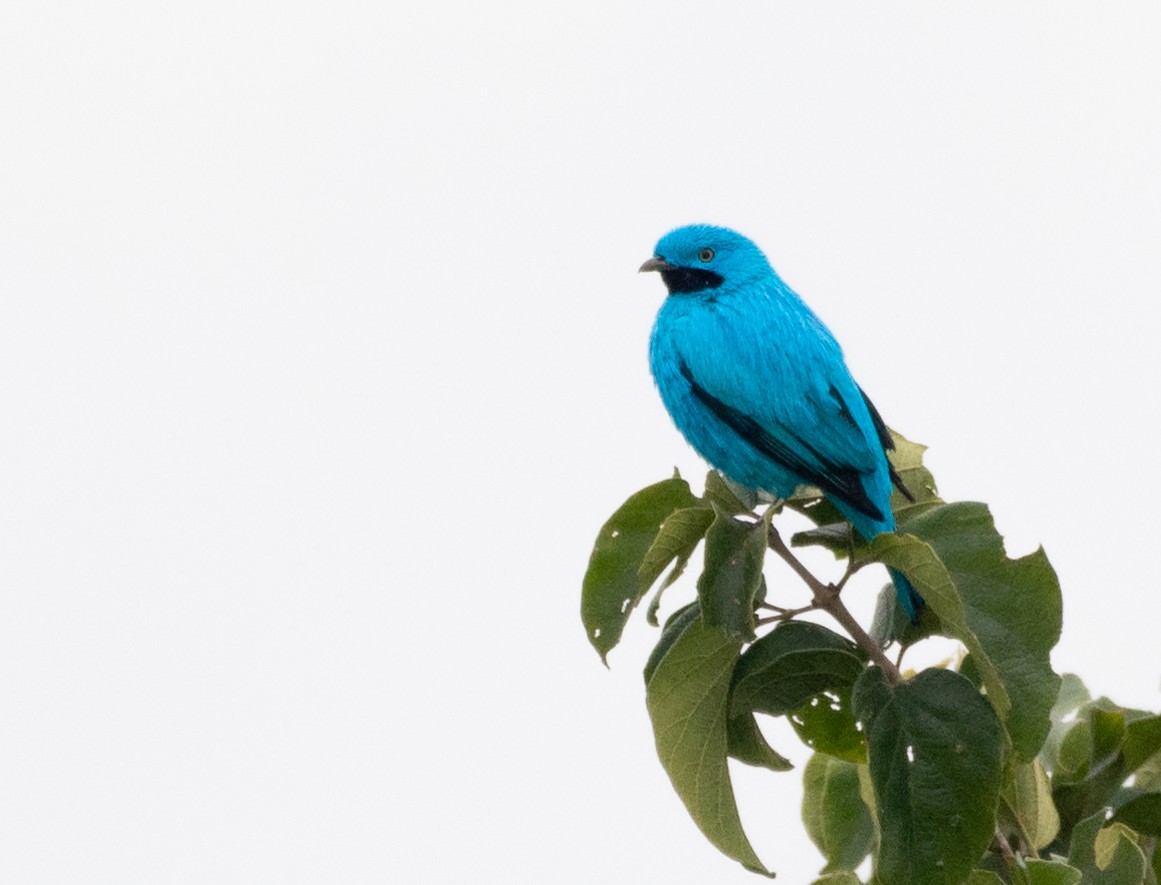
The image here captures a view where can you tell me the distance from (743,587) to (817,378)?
1.46 metres

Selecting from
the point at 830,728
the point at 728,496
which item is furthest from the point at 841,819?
the point at 728,496

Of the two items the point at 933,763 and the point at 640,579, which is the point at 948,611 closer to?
the point at 933,763

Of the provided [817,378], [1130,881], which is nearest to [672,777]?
[1130,881]

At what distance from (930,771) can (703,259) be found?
8.21 ft

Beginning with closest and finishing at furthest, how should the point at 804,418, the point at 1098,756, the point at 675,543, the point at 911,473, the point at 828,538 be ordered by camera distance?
the point at 675,543 → the point at 1098,756 → the point at 828,538 → the point at 911,473 → the point at 804,418

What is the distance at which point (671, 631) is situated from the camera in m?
3.01

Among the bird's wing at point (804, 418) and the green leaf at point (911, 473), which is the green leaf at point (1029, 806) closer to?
the green leaf at point (911, 473)

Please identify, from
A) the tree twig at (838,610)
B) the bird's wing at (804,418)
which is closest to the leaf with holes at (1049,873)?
the tree twig at (838,610)

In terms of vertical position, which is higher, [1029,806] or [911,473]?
[911,473]

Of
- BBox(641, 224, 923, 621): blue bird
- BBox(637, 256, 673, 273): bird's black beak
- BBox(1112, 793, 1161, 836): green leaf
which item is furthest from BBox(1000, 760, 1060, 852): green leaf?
BBox(637, 256, 673, 273): bird's black beak

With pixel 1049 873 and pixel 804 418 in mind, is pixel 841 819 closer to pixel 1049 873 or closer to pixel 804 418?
pixel 1049 873

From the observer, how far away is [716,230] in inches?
191

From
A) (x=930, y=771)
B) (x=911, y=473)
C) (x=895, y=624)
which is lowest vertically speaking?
(x=930, y=771)

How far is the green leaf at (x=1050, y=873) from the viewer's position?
256cm
